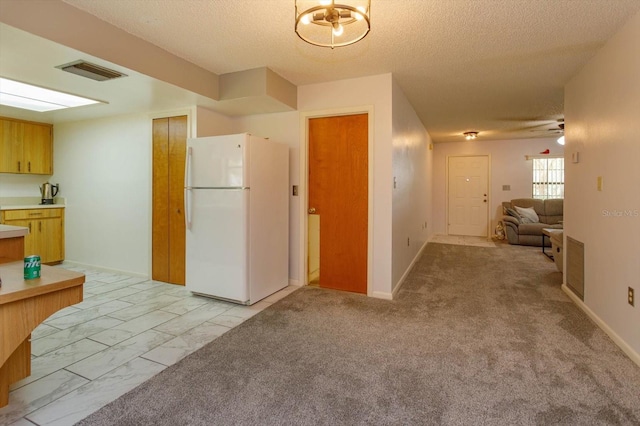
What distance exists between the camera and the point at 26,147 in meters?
4.68

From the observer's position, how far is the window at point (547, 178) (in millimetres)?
7140

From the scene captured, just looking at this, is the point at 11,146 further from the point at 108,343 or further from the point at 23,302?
the point at 23,302

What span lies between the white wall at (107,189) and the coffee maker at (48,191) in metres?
0.12

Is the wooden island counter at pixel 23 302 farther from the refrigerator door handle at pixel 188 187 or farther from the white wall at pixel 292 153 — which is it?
the white wall at pixel 292 153

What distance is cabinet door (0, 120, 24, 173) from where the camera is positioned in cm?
447

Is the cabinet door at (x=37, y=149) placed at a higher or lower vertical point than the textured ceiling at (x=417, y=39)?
lower

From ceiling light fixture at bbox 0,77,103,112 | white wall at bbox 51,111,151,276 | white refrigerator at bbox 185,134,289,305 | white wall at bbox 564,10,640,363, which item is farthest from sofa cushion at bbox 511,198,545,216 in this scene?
ceiling light fixture at bbox 0,77,103,112

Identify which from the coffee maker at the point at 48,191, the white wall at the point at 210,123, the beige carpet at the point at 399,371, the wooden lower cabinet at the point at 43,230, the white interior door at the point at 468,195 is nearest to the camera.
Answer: the beige carpet at the point at 399,371

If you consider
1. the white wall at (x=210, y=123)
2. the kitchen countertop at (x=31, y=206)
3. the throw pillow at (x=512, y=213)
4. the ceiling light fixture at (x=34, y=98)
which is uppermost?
the ceiling light fixture at (x=34, y=98)

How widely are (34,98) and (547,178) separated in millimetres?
9021

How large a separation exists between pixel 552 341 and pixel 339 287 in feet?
6.48

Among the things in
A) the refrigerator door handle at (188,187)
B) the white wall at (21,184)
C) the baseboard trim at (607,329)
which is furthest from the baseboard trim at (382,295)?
the white wall at (21,184)

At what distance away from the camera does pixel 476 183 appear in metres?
7.68

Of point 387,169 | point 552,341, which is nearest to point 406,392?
point 552,341
